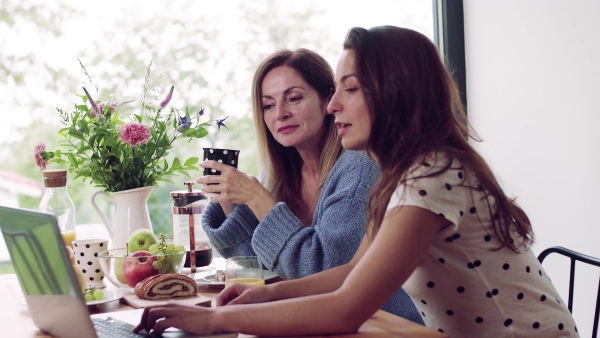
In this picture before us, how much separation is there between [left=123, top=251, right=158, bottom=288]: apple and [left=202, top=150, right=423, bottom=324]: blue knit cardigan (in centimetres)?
26

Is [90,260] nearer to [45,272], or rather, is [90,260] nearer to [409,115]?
[45,272]

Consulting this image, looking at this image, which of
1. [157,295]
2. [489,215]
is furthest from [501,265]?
[157,295]

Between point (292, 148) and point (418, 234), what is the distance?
3.47 feet

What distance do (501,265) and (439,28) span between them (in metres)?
1.93

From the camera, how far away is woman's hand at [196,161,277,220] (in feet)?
6.16

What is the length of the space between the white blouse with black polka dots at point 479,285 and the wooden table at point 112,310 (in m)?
0.08

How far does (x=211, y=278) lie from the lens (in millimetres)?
1766

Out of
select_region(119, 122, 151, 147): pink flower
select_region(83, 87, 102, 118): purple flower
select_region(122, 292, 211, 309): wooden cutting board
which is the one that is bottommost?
select_region(122, 292, 211, 309): wooden cutting board

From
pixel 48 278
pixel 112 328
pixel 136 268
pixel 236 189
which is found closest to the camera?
pixel 48 278

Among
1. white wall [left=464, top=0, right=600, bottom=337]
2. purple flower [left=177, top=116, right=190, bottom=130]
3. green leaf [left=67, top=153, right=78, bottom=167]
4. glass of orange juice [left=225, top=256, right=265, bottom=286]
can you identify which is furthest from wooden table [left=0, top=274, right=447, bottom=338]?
white wall [left=464, top=0, right=600, bottom=337]

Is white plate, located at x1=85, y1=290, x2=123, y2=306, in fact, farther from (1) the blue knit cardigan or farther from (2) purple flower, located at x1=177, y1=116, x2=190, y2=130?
(2) purple flower, located at x1=177, y1=116, x2=190, y2=130

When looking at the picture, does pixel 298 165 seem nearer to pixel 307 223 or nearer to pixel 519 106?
pixel 307 223

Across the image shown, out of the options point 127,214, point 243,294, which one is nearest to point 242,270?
point 243,294

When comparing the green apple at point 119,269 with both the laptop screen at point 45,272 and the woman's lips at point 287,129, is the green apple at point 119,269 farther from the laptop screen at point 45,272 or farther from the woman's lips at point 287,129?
the woman's lips at point 287,129
